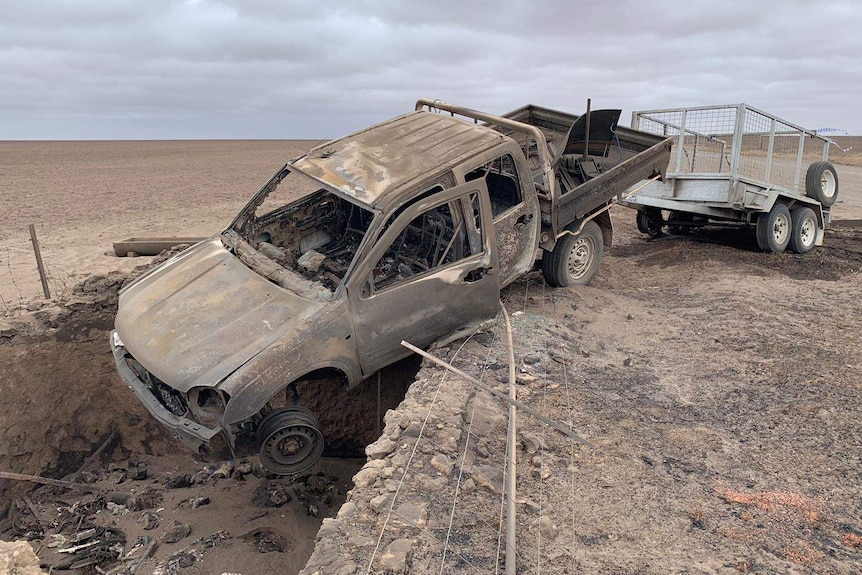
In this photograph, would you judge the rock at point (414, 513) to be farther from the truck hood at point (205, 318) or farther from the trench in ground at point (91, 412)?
the trench in ground at point (91, 412)

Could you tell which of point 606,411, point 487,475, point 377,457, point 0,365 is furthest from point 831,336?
point 0,365

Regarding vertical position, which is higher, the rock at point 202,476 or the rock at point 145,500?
the rock at point 145,500

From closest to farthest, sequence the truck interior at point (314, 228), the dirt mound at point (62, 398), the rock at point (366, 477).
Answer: the rock at point (366, 477) → the dirt mound at point (62, 398) → the truck interior at point (314, 228)

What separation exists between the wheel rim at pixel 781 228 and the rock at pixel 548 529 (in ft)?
26.9

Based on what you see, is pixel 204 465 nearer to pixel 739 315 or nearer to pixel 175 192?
pixel 739 315

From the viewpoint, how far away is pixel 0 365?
569cm

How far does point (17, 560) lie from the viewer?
10.6ft

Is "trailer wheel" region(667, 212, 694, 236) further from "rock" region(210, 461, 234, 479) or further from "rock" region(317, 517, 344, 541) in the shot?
"rock" region(317, 517, 344, 541)

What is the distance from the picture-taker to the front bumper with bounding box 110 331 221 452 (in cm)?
391

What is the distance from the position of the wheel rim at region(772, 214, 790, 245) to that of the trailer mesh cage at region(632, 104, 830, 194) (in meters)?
0.53

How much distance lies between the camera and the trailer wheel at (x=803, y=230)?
9.77 meters

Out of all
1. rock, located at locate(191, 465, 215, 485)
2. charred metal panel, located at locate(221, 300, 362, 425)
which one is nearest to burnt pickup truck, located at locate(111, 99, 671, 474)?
charred metal panel, located at locate(221, 300, 362, 425)

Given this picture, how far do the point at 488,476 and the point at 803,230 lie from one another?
9039 millimetres

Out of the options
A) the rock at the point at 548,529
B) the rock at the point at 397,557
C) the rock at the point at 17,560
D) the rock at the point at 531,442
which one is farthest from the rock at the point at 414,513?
the rock at the point at 17,560
